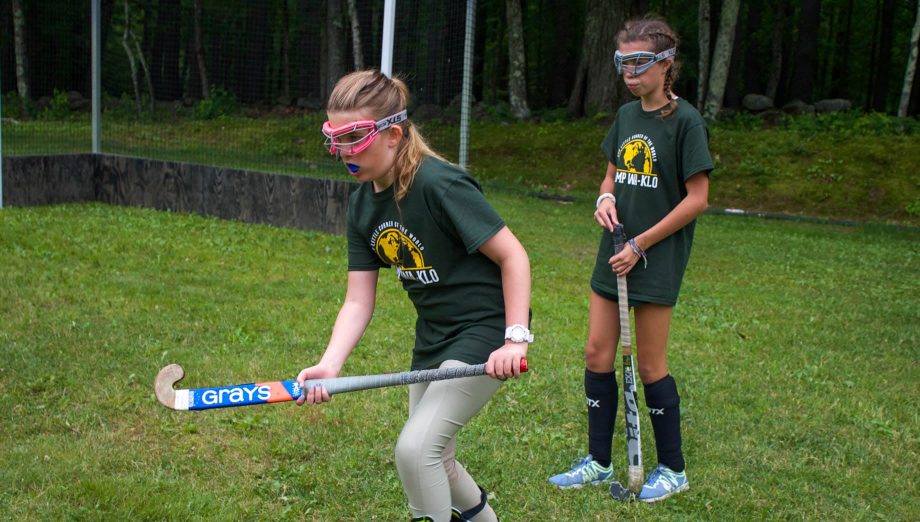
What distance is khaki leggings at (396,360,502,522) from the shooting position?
10.2 feet

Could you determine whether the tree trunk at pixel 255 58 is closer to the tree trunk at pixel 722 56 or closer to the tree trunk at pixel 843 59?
the tree trunk at pixel 722 56

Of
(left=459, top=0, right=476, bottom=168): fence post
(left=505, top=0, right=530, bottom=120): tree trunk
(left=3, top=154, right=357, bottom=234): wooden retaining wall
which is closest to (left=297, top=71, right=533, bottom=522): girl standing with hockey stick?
(left=3, top=154, right=357, bottom=234): wooden retaining wall

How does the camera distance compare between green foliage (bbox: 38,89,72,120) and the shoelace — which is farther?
green foliage (bbox: 38,89,72,120)

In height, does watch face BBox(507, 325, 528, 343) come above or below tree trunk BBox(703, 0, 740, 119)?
below

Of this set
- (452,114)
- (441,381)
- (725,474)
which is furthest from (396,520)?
(452,114)

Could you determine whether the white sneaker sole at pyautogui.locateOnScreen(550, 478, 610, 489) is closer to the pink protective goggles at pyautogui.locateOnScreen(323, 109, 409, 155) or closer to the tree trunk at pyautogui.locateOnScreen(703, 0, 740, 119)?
the pink protective goggles at pyautogui.locateOnScreen(323, 109, 409, 155)

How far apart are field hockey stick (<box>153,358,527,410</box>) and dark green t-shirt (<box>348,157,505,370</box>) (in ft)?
0.52

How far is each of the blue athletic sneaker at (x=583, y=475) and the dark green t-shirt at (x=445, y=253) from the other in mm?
1432

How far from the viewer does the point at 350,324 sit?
3512mm

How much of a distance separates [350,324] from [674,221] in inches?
60.1

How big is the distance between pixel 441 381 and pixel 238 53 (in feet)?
36.2

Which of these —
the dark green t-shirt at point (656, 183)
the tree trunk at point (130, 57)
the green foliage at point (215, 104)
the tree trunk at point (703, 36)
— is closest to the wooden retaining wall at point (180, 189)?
the green foliage at point (215, 104)

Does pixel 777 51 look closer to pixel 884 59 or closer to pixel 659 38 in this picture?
pixel 884 59

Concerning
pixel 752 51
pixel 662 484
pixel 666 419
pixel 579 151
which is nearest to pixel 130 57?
pixel 579 151
